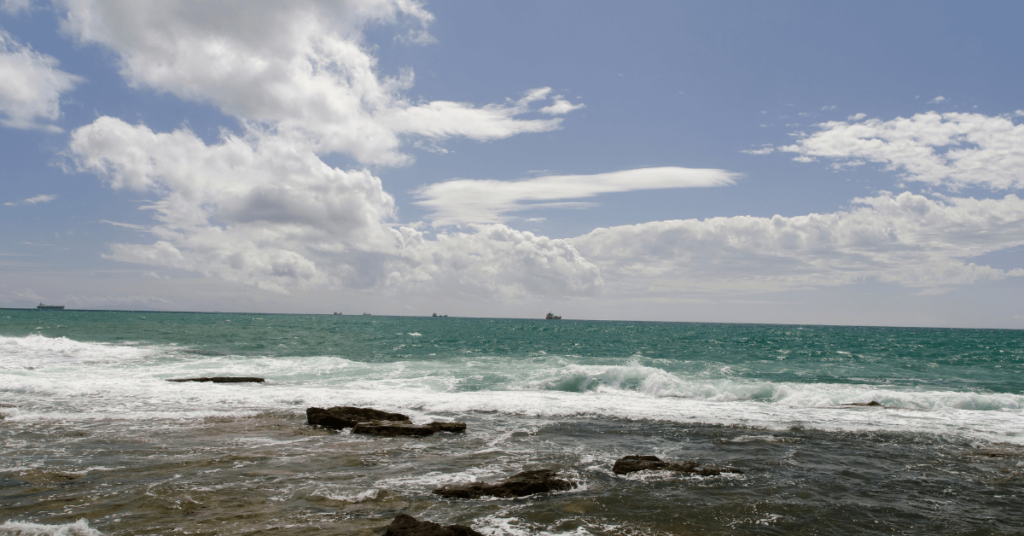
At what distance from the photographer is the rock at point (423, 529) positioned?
6273 millimetres

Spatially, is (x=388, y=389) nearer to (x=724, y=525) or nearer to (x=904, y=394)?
(x=724, y=525)

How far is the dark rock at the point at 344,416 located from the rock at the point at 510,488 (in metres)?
6.29

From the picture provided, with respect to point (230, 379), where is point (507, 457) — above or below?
above

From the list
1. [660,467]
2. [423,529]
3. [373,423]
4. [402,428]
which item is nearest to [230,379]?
[373,423]

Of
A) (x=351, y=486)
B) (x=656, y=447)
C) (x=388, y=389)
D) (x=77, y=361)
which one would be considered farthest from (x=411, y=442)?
(x=77, y=361)

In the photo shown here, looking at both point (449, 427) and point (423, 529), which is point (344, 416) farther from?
point (423, 529)

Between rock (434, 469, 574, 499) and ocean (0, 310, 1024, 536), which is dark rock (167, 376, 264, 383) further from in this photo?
rock (434, 469, 574, 499)

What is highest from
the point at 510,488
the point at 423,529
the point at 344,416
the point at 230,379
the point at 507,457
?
the point at 423,529

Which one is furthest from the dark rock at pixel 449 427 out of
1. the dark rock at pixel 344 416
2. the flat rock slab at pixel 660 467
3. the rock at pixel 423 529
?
the rock at pixel 423 529

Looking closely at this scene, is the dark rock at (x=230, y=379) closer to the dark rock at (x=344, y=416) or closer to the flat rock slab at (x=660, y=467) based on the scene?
the dark rock at (x=344, y=416)

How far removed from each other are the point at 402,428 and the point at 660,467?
21.5 ft

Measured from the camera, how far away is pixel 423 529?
20.8 feet

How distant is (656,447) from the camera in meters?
12.7

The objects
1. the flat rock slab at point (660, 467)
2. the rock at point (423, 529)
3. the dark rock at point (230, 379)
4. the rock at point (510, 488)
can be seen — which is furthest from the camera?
the dark rock at point (230, 379)
